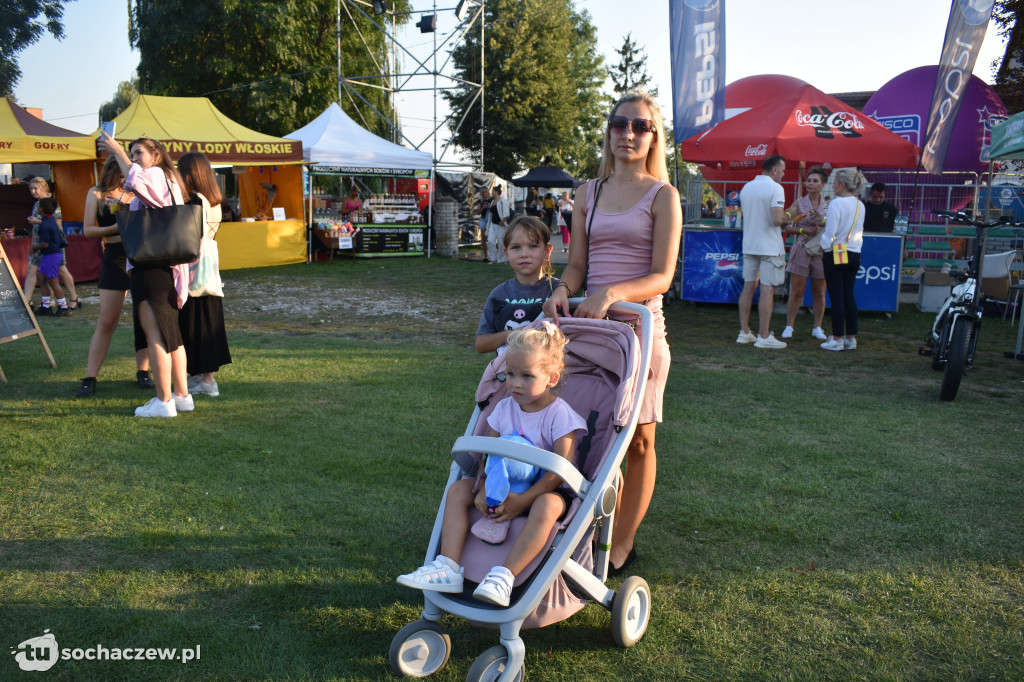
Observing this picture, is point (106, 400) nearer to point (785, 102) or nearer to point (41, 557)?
point (41, 557)

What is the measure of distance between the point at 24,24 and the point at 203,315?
89.8 feet

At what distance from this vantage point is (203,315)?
5824 millimetres

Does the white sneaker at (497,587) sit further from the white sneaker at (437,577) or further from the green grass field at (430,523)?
the green grass field at (430,523)

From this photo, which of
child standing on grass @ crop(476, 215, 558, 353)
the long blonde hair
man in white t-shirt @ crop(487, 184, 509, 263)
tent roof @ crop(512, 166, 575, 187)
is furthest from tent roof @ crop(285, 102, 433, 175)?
the long blonde hair

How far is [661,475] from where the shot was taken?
444 centimetres

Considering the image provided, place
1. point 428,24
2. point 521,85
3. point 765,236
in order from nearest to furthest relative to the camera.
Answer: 1. point 765,236
2. point 428,24
3. point 521,85

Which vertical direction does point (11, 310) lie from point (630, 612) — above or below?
above

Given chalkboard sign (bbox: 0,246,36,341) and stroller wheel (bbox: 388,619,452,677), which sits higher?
chalkboard sign (bbox: 0,246,36,341)

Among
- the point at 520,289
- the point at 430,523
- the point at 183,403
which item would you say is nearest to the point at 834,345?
the point at 520,289

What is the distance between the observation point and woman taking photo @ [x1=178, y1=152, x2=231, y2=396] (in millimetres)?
5469

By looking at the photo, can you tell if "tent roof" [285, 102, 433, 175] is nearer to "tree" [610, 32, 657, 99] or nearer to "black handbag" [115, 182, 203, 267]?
"black handbag" [115, 182, 203, 267]

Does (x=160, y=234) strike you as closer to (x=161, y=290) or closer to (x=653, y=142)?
(x=161, y=290)

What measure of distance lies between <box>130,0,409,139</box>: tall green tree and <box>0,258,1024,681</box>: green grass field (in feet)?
75.8

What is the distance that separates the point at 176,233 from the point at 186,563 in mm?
2543
